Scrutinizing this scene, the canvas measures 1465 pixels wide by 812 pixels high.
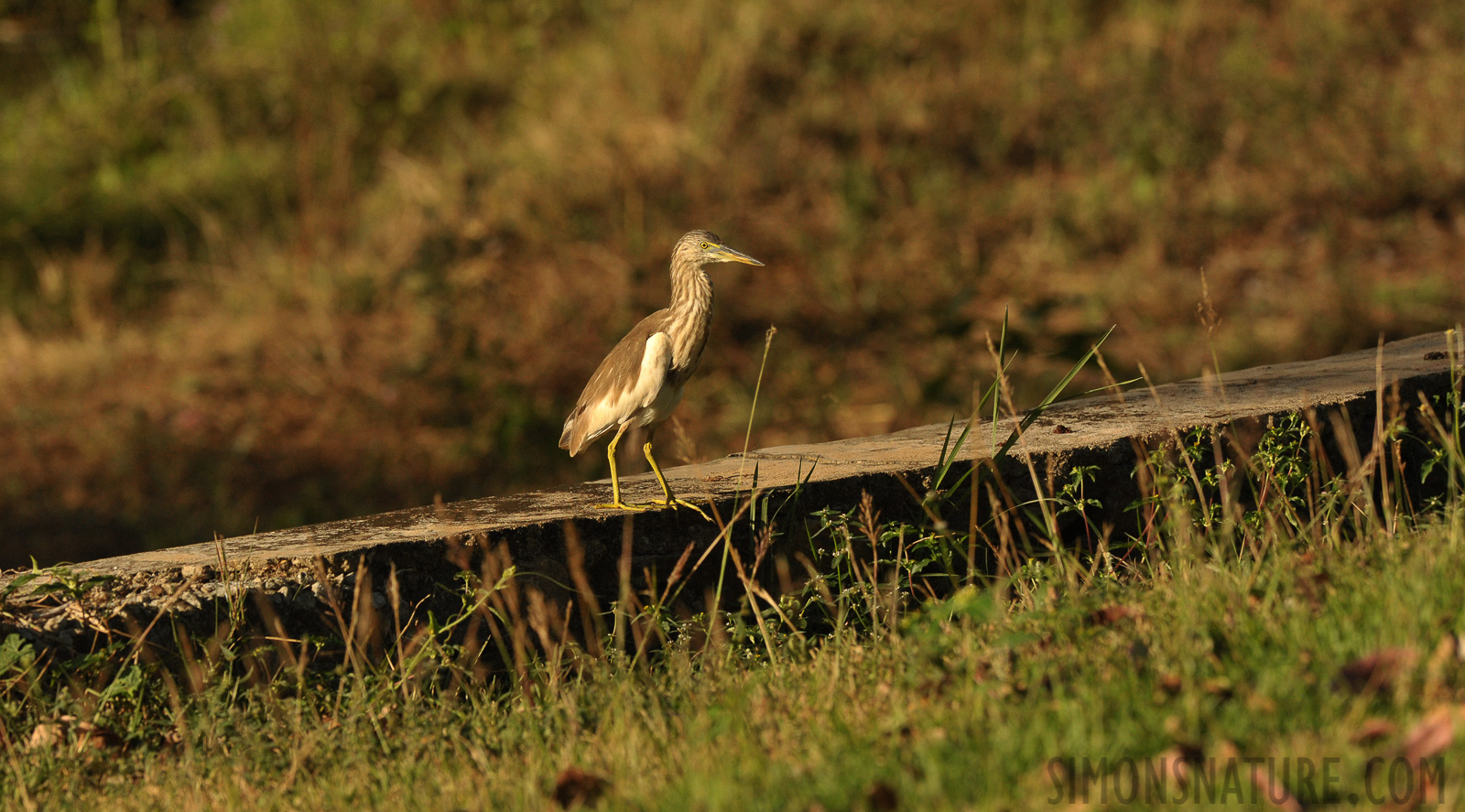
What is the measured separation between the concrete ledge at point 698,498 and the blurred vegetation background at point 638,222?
3.54 meters

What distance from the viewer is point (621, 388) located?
3.66m

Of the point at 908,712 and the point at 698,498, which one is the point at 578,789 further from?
the point at 698,498

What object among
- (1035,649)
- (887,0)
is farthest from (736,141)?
(1035,649)

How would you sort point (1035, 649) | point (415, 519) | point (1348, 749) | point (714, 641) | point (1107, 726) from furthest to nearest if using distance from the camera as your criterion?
1. point (415, 519)
2. point (714, 641)
3. point (1035, 649)
4. point (1107, 726)
5. point (1348, 749)

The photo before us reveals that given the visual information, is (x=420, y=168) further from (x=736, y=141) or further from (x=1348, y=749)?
(x=1348, y=749)

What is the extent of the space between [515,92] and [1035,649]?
391 inches

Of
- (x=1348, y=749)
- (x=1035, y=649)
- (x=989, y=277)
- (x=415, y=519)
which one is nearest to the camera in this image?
(x=1348, y=749)

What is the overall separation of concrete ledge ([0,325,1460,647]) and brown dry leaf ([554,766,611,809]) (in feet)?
3.18

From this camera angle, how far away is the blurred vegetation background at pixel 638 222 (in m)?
8.17

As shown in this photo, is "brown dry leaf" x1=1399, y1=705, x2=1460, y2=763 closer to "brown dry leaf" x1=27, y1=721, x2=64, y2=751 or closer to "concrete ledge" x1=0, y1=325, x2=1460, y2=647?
"concrete ledge" x1=0, y1=325, x2=1460, y2=647

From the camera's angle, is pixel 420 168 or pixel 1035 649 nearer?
pixel 1035 649

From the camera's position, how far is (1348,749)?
179 centimetres

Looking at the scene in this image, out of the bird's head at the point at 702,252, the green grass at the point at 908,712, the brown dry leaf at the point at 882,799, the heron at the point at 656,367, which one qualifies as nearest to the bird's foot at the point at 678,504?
the heron at the point at 656,367

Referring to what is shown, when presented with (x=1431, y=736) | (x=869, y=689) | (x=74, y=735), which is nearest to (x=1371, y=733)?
(x=1431, y=736)
